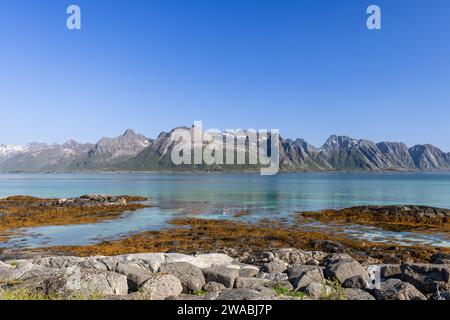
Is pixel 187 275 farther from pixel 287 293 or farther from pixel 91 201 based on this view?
pixel 91 201

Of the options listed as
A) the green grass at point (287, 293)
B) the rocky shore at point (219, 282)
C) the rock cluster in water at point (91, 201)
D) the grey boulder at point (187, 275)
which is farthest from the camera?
the rock cluster in water at point (91, 201)

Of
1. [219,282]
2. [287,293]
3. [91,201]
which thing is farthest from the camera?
[91,201]

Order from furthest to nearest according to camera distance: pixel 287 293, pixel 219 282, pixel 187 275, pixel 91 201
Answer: pixel 91 201, pixel 219 282, pixel 187 275, pixel 287 293

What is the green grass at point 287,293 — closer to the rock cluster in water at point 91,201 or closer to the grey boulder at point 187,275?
the grey boulder at point 187,275

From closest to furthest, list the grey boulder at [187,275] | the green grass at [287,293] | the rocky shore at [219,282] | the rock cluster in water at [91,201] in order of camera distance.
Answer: the rocky shore at [219,282] < the green grass at [287,293] < the grey boulder at [187,275] < the rock cluster in water at [91,201]

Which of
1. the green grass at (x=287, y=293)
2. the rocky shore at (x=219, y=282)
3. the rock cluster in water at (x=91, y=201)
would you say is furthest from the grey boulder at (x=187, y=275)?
the rock cluster in water at (x=91, y=201)

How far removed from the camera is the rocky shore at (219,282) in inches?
511

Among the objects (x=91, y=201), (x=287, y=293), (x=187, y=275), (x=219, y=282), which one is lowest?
Answer: (x=91, y=201)

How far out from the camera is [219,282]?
16797 millimetres

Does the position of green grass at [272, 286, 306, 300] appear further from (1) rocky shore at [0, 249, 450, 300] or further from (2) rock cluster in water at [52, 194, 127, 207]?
(2) rock cluster in water at [52, 194, 127, 207]

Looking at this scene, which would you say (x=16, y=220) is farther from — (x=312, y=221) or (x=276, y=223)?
(x=312, y=221)

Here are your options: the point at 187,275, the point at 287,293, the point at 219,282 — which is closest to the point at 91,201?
the point at 187,275
